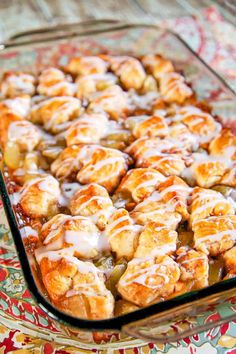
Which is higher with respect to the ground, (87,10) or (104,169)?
(104,169)

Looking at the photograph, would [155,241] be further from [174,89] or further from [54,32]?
[54,32]

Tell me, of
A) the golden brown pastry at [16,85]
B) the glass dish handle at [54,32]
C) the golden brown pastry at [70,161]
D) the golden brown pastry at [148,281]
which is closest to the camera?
the golden brown pastry at [148,281]

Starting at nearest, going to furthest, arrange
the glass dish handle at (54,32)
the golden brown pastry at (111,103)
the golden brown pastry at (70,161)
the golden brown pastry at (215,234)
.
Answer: the golden brown pastry at (215,234) < the golden brown pastry at (70,161) < the golden brown pastry at (111,103) < the glass dish handle at (54,32)

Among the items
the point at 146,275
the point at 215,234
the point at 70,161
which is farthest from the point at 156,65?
the point at 146,275

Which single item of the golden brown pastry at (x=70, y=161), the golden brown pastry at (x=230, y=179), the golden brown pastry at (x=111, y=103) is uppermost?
the golden brown pastry at (x=230, y=179)

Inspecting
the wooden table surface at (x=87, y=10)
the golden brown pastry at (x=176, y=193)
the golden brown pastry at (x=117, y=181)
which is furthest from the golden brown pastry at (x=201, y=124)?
the wooden table surface at (x=87, y=10)

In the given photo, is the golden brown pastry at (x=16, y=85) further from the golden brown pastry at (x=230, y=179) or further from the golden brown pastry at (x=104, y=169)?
the golden brown pastry at (x=230, y=179)

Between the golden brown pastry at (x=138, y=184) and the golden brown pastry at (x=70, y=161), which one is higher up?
the golden brown pastry at (x=138, y=184)
